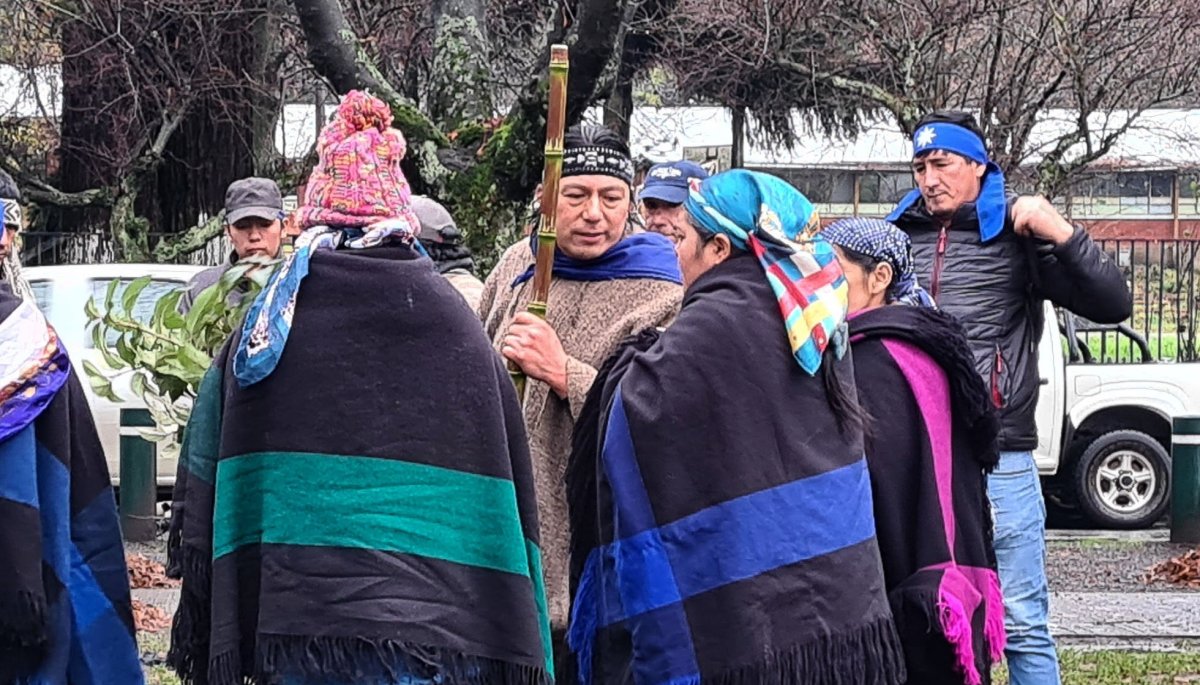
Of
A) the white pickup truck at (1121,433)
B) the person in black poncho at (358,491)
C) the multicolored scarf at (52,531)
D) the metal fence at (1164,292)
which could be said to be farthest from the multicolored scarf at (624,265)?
the metal fence at (1164,292)

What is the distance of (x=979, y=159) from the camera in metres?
5.65

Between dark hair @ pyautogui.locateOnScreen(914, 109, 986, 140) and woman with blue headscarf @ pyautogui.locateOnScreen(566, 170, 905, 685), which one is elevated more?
dark hair @ pyautogui.locateOnScreen(914, 109, 986, 140)

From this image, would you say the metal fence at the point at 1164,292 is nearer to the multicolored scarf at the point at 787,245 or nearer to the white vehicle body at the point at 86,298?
the white vehicle body at the point at 86,298

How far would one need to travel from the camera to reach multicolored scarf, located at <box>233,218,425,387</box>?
360cm

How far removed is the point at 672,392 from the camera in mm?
3826

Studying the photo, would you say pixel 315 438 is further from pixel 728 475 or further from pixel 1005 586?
pixel 1005 586

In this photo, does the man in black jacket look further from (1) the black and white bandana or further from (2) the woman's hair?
(1) the black and white bandana

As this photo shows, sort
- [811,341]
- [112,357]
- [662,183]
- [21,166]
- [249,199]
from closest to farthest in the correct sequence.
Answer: [811,341] < [112,357] < [662,183] < [249,199] < [21,166]

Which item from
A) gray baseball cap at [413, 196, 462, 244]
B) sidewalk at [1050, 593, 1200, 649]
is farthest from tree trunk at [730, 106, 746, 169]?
gray baseball cap at [413, 196, 462, 244]

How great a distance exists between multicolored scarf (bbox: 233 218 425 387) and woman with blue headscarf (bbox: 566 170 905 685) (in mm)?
626

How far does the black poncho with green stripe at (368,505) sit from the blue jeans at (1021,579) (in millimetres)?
2238

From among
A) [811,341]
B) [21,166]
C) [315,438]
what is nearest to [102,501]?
[315,438]

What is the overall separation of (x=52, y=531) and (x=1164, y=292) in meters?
13.3

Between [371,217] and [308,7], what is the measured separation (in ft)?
17.9
